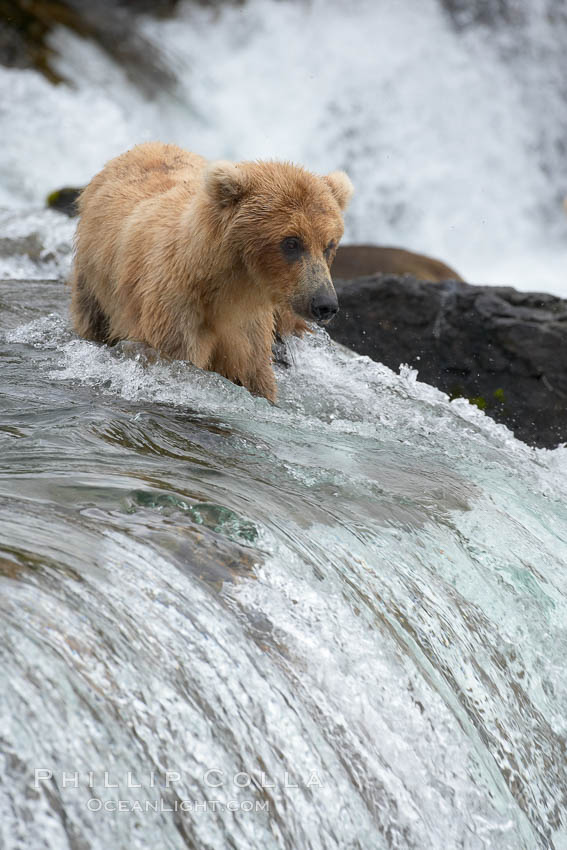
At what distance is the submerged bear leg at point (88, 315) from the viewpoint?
5164 mm

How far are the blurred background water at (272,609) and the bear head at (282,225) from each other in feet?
1.69

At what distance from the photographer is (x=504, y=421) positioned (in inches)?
280

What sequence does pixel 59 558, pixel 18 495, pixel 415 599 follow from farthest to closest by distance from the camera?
pixel 415 599 < pixel 18 495 < pixel 59 558

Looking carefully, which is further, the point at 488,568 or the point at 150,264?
the point at 150,264

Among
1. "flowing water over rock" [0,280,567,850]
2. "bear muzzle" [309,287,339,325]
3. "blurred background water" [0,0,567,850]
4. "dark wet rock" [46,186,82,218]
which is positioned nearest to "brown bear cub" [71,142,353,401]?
"bear muzzle" [309,287,339,325]

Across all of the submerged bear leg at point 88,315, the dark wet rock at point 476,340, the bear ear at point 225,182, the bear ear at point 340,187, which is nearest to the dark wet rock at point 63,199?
the dark wet rock at point 476,340

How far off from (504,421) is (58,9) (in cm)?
975

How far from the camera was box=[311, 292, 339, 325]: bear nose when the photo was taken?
397 centimetres

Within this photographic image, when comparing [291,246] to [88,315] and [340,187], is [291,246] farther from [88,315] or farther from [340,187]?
[88,315]

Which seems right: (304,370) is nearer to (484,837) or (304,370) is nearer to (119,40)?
(484,837)

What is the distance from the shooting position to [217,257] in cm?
412

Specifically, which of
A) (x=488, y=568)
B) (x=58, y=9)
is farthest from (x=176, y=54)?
(x=488, y=568)

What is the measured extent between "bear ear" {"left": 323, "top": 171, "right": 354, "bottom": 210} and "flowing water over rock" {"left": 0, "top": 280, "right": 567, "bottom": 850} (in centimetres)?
115

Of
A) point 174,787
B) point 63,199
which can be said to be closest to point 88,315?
point 174,787
